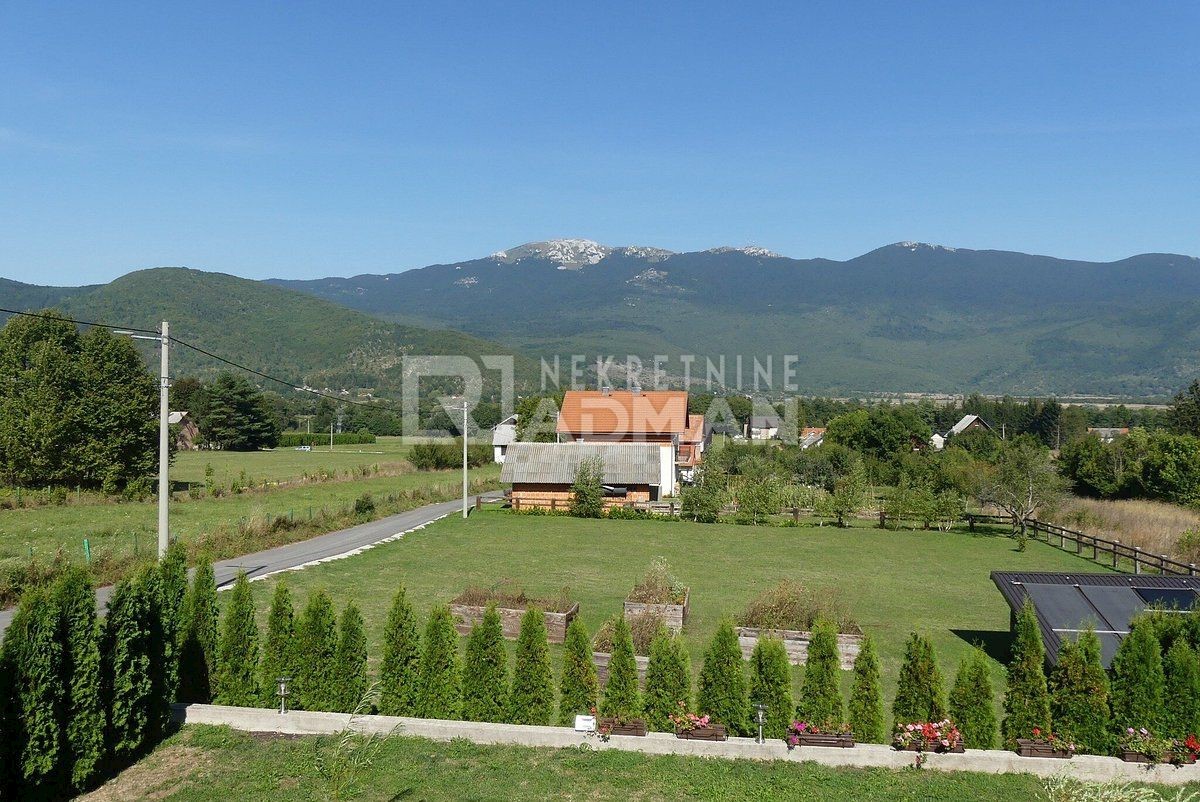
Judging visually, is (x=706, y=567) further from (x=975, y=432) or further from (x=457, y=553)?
(x=975, y=432)

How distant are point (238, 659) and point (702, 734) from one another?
5.82 metres

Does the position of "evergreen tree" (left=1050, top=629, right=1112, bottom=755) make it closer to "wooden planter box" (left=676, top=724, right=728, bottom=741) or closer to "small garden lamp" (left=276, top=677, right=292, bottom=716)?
"wooden planter box" (left=676, top=724, right=728, bottom=741)

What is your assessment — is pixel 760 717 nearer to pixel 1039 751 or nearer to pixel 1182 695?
pixel 1039 751

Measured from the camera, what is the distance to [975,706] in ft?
29.8

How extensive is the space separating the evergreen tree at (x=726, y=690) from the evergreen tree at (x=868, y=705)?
1214 mm

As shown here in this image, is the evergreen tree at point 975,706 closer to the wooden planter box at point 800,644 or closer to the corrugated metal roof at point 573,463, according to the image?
the wooden planter box at point 800,644

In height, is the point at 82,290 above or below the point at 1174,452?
above

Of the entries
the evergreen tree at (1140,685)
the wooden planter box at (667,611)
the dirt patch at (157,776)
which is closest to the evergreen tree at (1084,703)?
the evergreen tree at (1140,685)

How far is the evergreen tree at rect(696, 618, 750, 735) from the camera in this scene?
928 cm

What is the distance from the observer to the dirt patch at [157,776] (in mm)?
7910

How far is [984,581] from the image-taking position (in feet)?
70.0

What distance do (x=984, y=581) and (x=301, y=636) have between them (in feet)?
59.1

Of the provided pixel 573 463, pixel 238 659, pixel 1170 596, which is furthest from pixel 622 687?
pixel 573 463

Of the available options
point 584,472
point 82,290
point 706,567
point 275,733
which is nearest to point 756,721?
point 275,733
